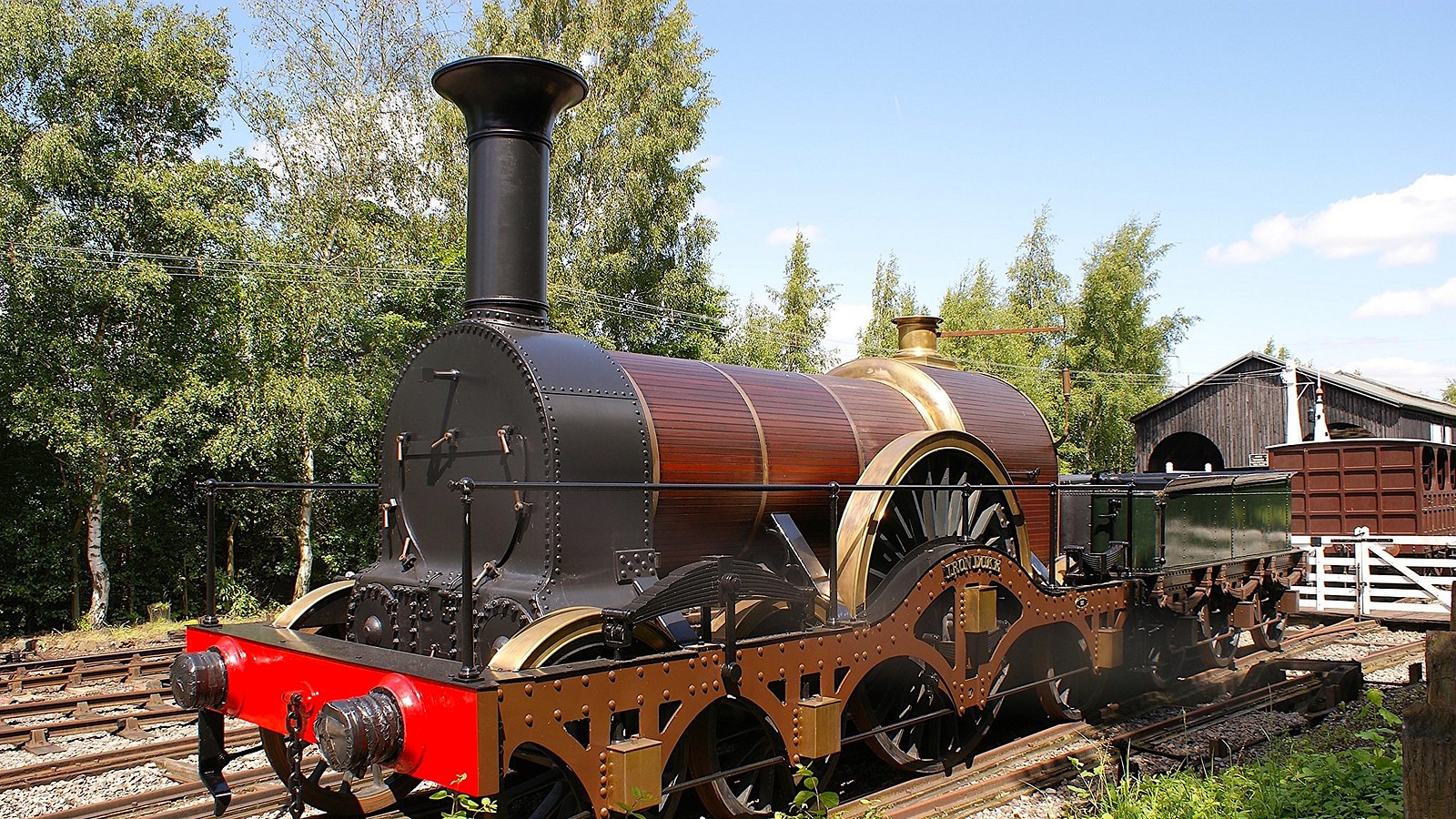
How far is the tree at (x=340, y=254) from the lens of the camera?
15.0 meters

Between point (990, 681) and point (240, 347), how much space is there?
1256cm

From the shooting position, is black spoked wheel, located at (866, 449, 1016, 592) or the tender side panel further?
the tender side panel

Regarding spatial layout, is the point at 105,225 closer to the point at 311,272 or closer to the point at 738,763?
the point at 311,272

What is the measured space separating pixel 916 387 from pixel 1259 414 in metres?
25.2

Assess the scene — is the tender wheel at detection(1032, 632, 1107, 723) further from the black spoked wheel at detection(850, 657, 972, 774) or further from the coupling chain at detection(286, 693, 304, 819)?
the coupling chain at detection(286, 693, 304, 819)

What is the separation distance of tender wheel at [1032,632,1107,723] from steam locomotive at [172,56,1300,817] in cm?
8

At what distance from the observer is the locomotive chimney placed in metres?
5.35

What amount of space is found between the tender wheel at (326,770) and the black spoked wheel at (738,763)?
1.46 m

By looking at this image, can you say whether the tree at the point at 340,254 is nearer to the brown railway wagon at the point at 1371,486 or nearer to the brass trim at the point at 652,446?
the brass trim at the point at 652,446

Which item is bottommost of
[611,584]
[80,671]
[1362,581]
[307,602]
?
[80,671]

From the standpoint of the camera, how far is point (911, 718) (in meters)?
6.25

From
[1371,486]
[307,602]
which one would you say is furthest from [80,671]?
[1371,486]

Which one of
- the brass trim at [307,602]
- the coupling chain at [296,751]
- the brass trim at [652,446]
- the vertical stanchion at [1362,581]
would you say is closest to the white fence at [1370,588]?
the vertical stanchion at [1362,581]

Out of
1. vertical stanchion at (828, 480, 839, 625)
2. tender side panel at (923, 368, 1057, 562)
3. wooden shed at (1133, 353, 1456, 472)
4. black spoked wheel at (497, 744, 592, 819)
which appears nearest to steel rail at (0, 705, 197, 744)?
black spoked wheel at (497, 744, 592, 819)
